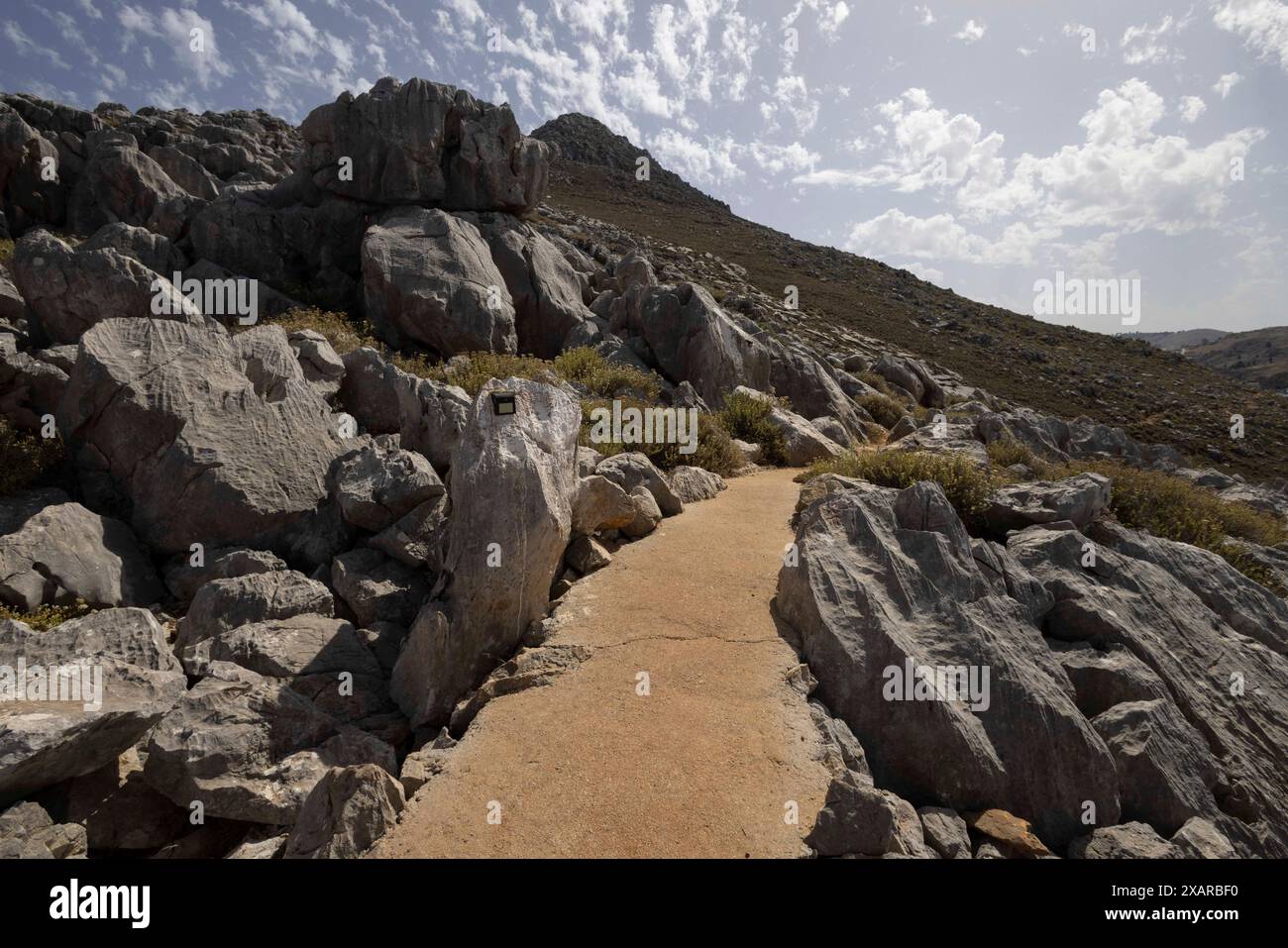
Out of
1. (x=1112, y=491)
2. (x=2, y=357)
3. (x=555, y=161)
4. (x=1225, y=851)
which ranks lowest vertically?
(x=1225, y=851)

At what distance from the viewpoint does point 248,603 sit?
7.23 meters

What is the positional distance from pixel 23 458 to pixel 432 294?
10547mm

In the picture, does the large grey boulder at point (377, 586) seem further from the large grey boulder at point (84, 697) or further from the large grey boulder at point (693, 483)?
the large grey boulder at point (693, 483)

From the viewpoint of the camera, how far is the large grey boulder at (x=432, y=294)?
58.1 ft

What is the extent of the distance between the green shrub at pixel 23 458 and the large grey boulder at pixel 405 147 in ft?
48.8

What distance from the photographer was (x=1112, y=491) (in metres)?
11.4

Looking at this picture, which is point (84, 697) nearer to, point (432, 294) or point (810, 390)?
point (432, 294)

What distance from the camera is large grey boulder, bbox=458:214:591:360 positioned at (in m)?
20.6

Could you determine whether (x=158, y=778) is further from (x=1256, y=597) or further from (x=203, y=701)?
(x=1256, y=597)

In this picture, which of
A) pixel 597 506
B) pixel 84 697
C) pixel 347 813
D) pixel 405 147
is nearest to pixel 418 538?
pixel 597 506

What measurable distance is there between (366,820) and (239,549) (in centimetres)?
541

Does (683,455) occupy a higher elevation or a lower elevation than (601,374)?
lower

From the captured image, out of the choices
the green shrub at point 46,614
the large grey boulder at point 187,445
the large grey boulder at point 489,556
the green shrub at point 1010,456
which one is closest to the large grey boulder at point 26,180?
the large grey boulder at point 187,445
